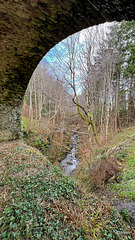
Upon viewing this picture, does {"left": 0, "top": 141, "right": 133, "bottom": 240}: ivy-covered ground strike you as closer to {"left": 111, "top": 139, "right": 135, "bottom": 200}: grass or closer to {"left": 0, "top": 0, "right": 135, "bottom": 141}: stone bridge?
{"left": 111, "top": 139, "right": 135, "bottom": 200}: grass

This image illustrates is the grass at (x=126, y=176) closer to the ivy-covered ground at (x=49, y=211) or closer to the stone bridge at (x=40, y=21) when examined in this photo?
the ivy-covered ground at (x=49, y=211)

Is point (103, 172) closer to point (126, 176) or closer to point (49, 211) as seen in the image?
point (126, 176)

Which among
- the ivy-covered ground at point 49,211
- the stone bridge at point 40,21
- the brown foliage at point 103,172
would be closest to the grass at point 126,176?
the brown foliage at point 103,172

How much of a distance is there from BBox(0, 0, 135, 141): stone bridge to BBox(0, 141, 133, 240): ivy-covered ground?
7.71ft

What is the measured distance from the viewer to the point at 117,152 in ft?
12.8

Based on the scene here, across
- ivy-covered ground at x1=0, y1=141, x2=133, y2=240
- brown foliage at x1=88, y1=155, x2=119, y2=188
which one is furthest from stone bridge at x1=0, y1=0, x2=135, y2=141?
brown foliage at x1=88, y1=155, x2=119, y2=188

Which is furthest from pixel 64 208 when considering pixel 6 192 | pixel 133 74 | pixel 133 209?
pixel 133 74

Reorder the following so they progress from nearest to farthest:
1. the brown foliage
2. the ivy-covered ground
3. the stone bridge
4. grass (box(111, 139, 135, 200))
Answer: the stone bridge < the ivy-covered ground < grass (box(111, 139, 135, 200)) < the brown foliage

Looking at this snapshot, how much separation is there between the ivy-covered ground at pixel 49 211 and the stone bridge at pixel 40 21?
2.35 metres

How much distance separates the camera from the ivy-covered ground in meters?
1.33

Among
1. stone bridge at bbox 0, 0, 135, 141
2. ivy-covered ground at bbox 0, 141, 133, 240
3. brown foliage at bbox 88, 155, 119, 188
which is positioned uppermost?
stone bridge at bbox 0, 0, 135, 141

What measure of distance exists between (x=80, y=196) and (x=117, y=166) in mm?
1949

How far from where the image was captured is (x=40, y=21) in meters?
1.41

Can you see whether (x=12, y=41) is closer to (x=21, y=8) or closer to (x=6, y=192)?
(x=21, y=8)
